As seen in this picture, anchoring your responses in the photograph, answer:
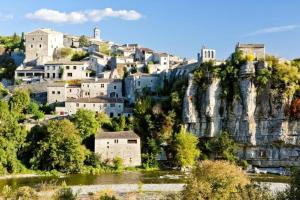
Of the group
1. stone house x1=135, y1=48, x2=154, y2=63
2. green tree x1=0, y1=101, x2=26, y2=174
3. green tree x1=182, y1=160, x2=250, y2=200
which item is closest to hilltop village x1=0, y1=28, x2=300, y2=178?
green tree x1=0, y1=101, x2=26, y2=174

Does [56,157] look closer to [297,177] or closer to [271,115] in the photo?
[271,115]

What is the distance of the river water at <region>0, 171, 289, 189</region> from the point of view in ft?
175

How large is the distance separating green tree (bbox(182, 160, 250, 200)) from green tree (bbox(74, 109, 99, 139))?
1464 inches

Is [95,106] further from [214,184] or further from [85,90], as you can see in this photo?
[214,184]

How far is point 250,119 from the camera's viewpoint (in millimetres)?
66000

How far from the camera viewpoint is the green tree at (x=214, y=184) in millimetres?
28109

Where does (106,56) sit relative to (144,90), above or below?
above

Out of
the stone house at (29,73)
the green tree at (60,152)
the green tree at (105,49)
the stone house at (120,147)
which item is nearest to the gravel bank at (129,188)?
the green tree at (60,152)

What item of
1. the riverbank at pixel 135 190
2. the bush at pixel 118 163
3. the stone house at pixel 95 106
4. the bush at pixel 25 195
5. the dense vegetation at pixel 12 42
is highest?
the dense vegetation at pixel 12 42

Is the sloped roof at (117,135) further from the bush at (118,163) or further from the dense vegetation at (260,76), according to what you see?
the dense vegetation at (260,76)

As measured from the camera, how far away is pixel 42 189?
145 feet

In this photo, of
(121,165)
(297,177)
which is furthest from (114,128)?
(297,177)

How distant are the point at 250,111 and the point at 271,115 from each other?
251 centimetres

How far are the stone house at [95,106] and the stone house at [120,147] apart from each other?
6.80 metres
